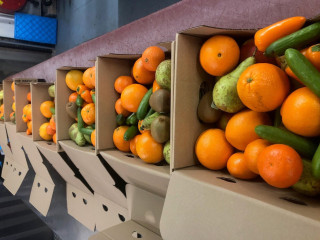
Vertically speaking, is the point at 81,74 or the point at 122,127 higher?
the point at 81,74

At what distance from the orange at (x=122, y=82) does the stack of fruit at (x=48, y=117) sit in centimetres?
66

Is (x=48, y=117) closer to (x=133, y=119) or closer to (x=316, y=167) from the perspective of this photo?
(x=133, y=119)

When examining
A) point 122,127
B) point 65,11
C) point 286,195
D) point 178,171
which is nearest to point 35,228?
point 122,127

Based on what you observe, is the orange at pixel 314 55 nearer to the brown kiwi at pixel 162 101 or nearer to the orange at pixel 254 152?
the orange at pixel 254 152

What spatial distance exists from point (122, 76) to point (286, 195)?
74 cm

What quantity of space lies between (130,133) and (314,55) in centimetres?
64

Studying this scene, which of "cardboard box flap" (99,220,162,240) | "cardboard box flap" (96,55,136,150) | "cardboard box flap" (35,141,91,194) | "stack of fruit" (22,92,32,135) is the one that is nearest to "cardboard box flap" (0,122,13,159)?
"stack of fruit" (22,92,32,135)

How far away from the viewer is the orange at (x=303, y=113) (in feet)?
1.69

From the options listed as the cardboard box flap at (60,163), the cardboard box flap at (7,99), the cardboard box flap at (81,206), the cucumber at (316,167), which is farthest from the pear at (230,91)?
the cardboard box flap at (7,99)

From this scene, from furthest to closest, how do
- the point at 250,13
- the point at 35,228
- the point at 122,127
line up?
1. the point at 35,228
2. the point at 122,127
3. the point at 250,13

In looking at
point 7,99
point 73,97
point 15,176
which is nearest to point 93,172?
point 73,97

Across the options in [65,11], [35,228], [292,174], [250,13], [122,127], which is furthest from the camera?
[65,11]

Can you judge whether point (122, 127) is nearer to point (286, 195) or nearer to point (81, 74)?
point (81, 74)

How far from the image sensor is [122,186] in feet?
3.65
